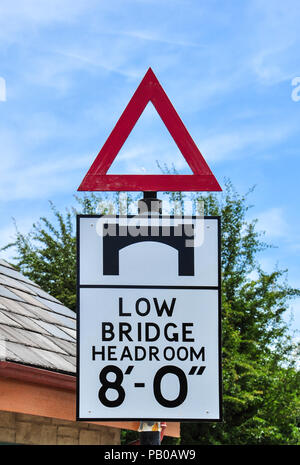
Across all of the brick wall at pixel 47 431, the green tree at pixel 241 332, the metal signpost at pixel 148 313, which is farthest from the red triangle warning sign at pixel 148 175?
the green tree at pixel 241 332

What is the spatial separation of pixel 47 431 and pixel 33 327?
0.99 metres

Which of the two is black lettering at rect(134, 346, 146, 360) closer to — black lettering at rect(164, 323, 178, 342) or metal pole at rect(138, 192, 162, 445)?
black lettering at rect(164, 323, 178, 342)

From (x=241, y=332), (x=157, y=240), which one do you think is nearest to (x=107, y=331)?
(x=157, y=240)

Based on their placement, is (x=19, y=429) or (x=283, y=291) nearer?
(x=19, y=429)

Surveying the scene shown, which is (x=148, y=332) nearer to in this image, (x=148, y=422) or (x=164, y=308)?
(x=164, y=308)

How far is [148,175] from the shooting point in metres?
2.81

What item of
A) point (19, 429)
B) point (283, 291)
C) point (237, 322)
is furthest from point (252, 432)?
point (19, 429)

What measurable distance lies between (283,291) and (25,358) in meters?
16.4

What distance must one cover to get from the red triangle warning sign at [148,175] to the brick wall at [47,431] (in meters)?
3.54

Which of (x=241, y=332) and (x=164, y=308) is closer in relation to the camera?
(x=164, y=308)

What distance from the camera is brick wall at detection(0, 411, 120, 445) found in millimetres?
5781

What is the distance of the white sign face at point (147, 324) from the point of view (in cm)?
270
